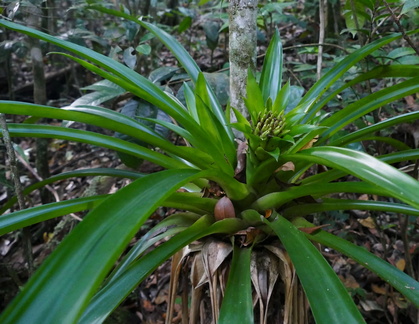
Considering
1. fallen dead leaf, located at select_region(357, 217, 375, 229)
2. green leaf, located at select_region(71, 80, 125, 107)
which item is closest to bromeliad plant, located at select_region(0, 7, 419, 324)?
green leaf, located at select_region(71, 80, 125, 107)

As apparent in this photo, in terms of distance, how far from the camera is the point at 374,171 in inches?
21.0

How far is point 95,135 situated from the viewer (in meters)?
0.87

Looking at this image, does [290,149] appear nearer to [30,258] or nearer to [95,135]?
[95,135]

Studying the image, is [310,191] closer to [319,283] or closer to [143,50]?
[319,283]

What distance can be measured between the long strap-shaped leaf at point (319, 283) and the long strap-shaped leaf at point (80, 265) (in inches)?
10.9

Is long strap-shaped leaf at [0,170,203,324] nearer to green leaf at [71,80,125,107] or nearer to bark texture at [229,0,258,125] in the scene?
bark texture at [229,0,258,125]

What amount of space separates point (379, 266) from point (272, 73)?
530 millimetres

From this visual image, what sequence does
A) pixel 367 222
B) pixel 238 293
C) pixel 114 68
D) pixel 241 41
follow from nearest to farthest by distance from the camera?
pixel 238 293 < pixel 114 68 < pixel 241 41 < pixel 367 222

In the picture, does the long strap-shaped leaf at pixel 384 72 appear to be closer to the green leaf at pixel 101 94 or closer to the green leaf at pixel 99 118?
the green leaf at pixel 99 118

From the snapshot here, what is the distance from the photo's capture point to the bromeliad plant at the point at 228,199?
439 millimetres

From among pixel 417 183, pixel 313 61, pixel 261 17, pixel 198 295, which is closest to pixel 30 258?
pixel 198 295

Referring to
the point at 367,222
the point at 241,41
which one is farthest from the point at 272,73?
the point at 367,222

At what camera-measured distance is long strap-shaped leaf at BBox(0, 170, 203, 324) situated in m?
0.39

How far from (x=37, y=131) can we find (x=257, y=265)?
0.55 meters
